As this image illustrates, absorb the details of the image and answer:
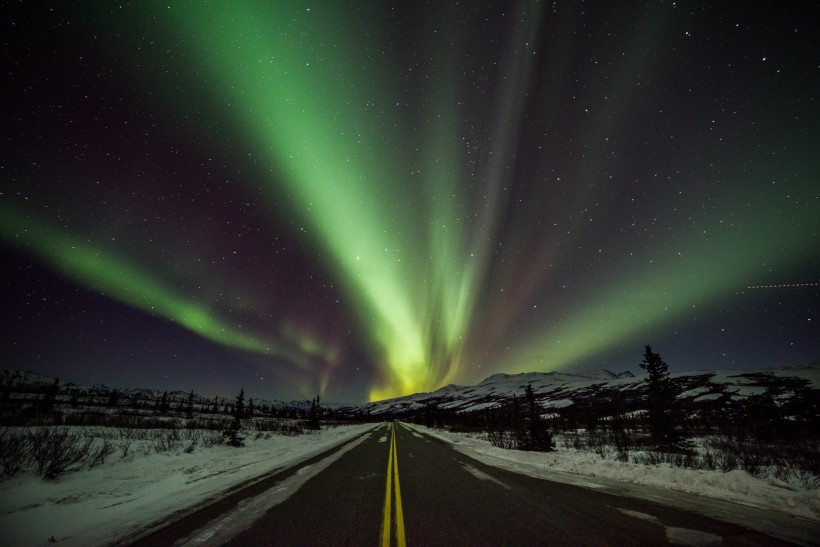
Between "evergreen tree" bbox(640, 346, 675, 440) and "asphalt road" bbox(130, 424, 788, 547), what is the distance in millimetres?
22584

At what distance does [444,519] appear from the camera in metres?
5.49

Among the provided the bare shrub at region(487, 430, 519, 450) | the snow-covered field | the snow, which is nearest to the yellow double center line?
the snow-covered field

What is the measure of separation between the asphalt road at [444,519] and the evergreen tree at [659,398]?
22584 mm

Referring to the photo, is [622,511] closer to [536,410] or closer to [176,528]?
[176,528]

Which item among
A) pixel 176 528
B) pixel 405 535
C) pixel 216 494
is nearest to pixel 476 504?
pixel 405 535

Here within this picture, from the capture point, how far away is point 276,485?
28.7 ft

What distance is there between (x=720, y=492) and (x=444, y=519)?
6.30 meters

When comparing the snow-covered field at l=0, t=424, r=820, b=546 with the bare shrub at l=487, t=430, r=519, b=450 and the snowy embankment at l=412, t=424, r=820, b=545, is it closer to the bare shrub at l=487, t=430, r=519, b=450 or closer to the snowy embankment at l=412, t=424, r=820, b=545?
the snowy embankment at l=412, t=424, r=820, b=545

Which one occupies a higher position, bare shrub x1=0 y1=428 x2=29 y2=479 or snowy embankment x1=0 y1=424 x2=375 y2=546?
bare shrub x1=0 y1=428 x2=29 y2=479

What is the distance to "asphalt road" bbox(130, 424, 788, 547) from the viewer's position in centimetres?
445

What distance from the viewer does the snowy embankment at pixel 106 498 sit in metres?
5.59

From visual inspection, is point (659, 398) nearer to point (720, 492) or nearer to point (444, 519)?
point (720, 492)

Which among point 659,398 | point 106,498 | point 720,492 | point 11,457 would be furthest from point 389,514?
point 659,398

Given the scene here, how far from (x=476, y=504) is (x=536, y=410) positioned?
18011 mm
